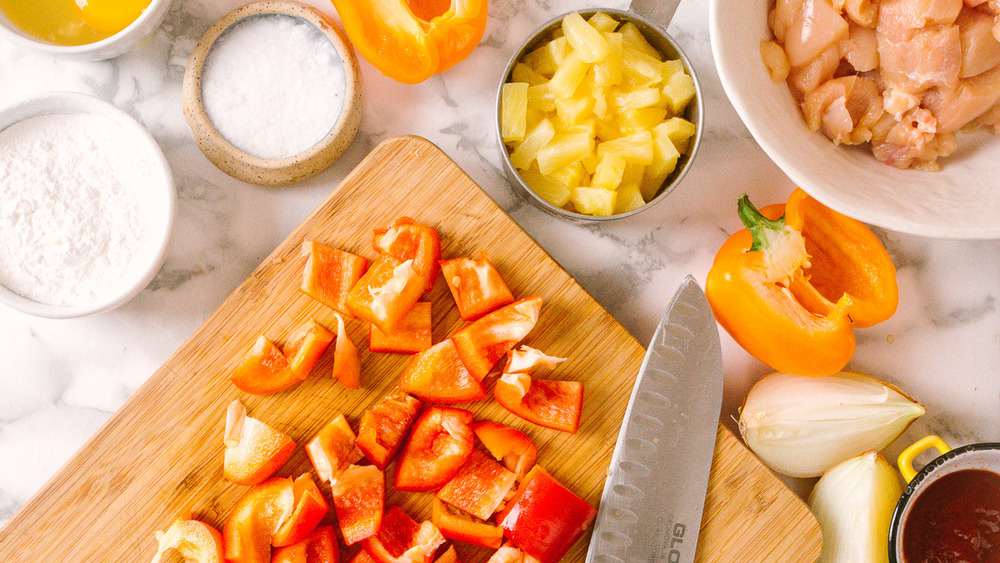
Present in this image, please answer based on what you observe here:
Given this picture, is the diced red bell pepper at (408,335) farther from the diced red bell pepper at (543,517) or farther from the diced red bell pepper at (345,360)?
the diced red bell pepper at (543,517)

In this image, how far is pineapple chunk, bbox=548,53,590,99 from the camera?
4.61ft

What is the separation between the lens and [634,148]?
142cm

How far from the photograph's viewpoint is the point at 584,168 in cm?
147

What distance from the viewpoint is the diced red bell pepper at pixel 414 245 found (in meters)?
1.42

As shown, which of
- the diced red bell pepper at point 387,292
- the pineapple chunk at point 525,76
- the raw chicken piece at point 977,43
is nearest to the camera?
the raw chicken piece at point 977,43

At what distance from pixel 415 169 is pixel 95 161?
650 millimetres

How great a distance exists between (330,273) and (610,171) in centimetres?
61

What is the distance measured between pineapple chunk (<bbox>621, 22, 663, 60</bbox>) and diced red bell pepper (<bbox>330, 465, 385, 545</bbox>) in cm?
102

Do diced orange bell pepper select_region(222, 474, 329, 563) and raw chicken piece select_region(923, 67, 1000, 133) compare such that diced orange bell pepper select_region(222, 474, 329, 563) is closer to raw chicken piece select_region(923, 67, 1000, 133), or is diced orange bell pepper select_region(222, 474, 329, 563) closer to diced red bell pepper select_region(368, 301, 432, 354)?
diced red bell pepper select_region(368, 301, 432, 354)

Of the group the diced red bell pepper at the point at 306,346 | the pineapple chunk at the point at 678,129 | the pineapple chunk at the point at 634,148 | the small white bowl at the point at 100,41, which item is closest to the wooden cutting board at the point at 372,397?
the diced red bell pepper at the point at 306,346

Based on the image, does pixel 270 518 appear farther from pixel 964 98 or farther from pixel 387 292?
pixel 964 98

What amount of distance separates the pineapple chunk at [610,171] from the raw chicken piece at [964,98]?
1.77ft

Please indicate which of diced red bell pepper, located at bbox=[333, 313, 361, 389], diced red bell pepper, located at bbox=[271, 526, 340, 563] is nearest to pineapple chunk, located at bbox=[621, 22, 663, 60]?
diced red bell pepper, located at bbox=[333, 313, 361, 389]

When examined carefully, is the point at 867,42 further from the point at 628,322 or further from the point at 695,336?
the point at 628,322
